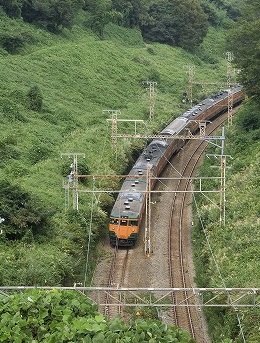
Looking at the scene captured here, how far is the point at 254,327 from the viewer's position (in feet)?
72.2

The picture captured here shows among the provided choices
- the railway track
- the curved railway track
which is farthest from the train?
the railway track

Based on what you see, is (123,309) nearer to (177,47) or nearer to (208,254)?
(208,254)

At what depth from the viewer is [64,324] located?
16875 millimetres

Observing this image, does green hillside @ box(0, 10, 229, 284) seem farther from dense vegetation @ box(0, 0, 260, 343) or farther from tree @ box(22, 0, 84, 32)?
tree @ box(22, 0, 84, 32)

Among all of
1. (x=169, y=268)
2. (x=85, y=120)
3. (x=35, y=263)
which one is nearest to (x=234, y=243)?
(x=169, y=268)

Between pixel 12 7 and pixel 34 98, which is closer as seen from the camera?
pixel 34 98

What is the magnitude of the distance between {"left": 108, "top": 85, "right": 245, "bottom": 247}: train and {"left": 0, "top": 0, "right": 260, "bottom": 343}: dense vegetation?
144 cm

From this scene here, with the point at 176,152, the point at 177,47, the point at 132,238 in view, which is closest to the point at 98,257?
the point at 132,238

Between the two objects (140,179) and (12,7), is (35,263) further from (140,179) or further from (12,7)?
(12,7)

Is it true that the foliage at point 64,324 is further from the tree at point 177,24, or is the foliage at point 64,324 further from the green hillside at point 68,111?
the tree at point 177,24

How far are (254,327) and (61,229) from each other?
13.1m

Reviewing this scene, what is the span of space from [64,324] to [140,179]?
22.6 meters

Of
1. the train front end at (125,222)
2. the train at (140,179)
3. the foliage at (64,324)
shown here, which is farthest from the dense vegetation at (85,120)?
the train at (140,179)

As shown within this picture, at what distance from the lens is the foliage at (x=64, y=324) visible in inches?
639
